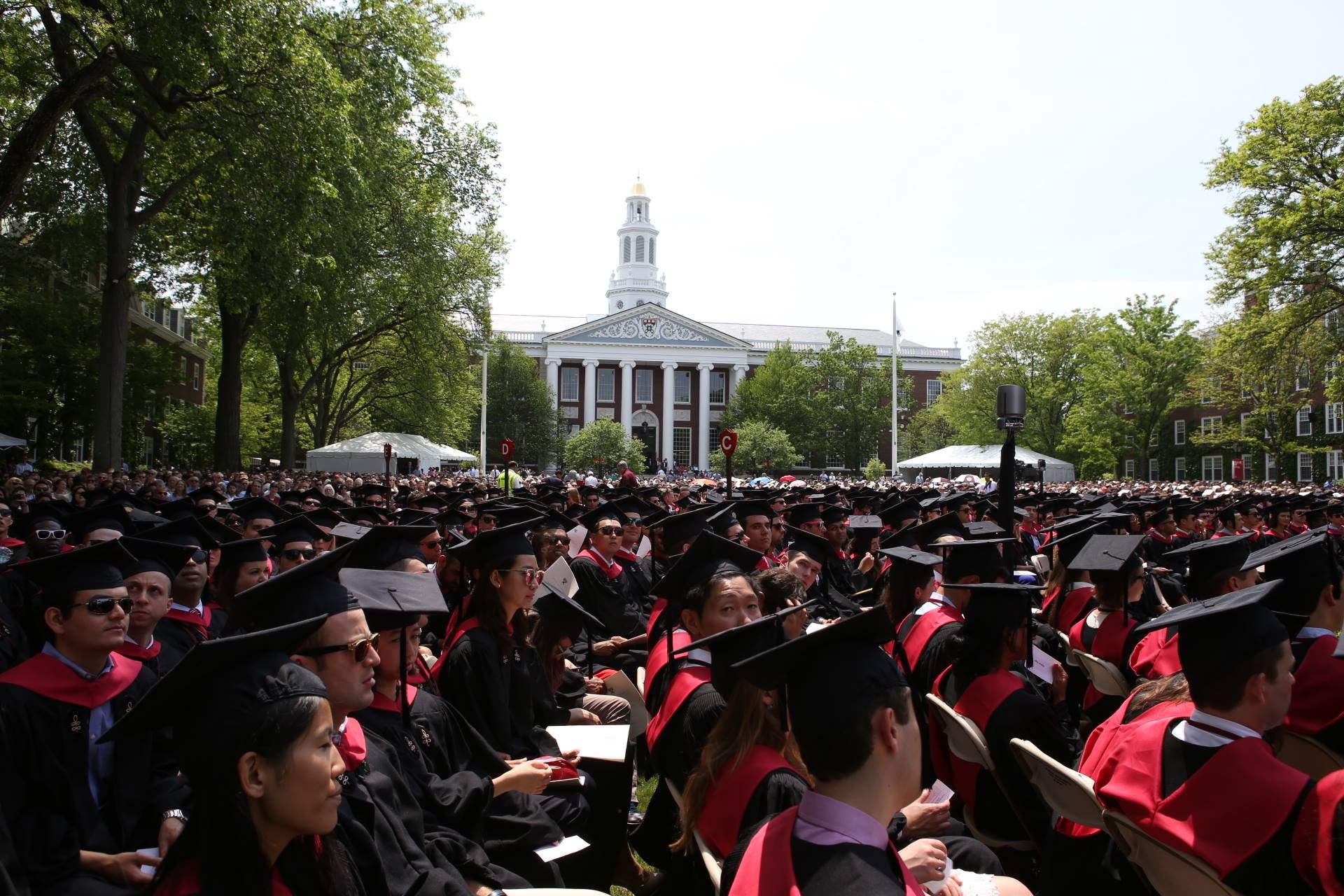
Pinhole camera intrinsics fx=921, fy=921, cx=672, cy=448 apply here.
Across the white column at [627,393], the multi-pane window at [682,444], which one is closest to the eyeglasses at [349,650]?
the white column at [627,393]

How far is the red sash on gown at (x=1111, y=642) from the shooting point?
537 centimetres

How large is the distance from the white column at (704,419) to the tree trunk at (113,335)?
63344 mm

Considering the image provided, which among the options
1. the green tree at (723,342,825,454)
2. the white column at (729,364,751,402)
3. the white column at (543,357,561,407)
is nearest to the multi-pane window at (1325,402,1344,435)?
the green tree at (723,342,825,454)

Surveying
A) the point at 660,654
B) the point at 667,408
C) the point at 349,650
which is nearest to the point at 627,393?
the point at 667,408

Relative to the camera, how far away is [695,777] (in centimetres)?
295

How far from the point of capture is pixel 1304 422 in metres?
46.3

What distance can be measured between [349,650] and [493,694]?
1.50 metres

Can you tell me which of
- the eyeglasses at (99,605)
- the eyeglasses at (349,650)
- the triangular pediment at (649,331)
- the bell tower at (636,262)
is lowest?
the eyeglasses at (99,605)

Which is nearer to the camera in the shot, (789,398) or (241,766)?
(241,766)

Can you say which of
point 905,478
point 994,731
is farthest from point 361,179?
point 905,478

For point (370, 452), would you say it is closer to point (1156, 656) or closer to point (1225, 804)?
point (1156, 656)

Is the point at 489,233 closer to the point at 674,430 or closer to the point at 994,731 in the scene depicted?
the point at 994,731

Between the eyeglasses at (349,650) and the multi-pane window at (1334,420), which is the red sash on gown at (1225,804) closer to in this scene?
the eyeglasses at (349,650)

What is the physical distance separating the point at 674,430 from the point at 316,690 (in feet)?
264
